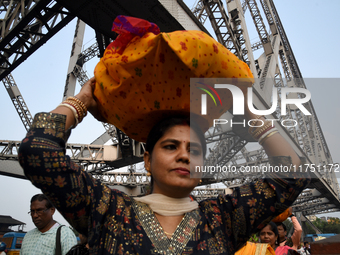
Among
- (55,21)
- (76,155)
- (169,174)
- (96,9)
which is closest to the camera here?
(169,174)

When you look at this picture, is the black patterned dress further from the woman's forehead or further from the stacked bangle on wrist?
the woman's forehead

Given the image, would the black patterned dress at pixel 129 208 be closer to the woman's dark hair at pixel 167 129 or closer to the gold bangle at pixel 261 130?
the gold bangle at pixel 261 130

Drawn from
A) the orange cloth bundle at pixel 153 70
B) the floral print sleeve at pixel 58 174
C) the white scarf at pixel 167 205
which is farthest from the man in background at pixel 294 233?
the floral print sleeve at pixel 58 174

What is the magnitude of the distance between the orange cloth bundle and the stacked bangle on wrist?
0.42ft

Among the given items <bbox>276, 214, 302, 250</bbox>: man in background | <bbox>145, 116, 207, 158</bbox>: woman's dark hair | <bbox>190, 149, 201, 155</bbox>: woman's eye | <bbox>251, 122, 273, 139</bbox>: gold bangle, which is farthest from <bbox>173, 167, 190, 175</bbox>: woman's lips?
<bbox>276, 214, 302, 250</bbox>: man in background

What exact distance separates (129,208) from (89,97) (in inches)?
25.7

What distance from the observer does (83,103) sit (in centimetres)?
147

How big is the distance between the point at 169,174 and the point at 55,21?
280 inches

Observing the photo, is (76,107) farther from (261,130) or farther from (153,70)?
(261,130)

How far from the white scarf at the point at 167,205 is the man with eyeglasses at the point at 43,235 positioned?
6.12ft

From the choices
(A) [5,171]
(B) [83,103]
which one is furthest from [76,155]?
(B) [83,103]

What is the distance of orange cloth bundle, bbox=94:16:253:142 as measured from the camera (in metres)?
1.29

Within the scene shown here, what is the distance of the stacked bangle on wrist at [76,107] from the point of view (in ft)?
4.60

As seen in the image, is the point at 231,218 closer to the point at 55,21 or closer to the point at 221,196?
the point at 221,196
